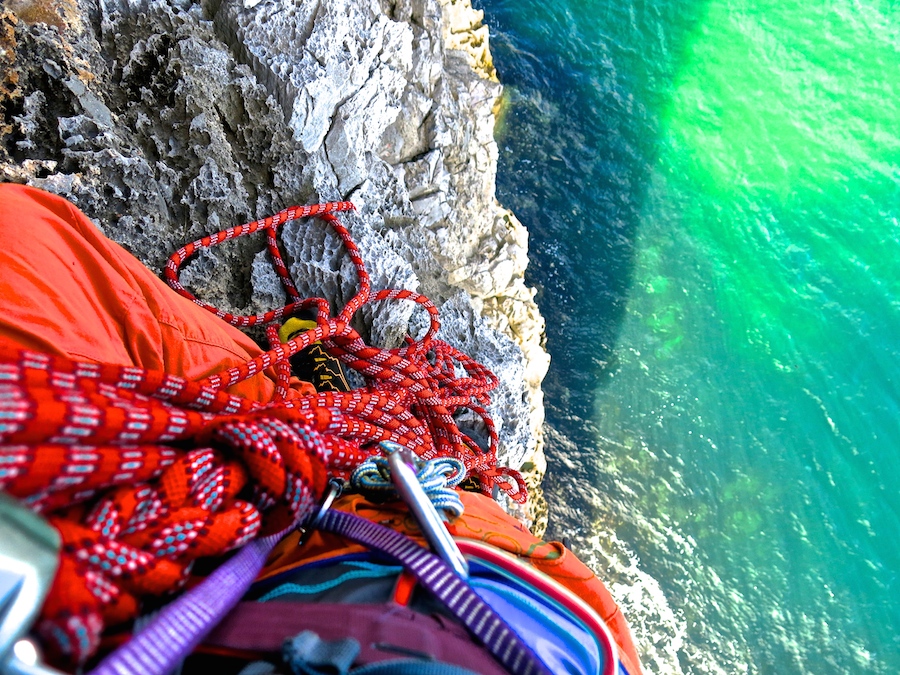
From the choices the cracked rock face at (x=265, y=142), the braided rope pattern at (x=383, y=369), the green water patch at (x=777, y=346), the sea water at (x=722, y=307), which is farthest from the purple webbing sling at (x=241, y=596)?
the green water patch at (x=777, y=346)

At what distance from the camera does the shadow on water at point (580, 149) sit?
8.21ft

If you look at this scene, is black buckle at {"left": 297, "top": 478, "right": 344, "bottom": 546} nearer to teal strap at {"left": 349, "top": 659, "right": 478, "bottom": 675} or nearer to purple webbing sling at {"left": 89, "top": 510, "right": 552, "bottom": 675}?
purple webbing sling at {"left": 89, "top": 510, "right": 552, "bottom": 675}

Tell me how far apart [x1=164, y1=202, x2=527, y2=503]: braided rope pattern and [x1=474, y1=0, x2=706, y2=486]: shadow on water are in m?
0.91

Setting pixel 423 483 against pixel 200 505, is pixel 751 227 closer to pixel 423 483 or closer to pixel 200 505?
pixel 423 483

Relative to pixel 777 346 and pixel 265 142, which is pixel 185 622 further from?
pixel 777 346

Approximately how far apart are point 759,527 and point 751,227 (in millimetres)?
1426

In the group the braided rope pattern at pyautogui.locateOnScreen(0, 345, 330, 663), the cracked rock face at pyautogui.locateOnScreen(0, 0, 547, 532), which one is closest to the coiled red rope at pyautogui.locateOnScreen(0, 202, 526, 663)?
the braided rope pattern at pyautogui.locateOnScreen(0, 345, 330, 663)

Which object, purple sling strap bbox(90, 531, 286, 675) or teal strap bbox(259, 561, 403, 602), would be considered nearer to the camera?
purple sling strap bbox(90, 531, 286, 675)

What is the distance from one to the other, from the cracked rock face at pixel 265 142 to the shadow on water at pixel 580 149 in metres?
0.46

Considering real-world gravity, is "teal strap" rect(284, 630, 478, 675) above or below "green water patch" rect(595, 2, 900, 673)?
above

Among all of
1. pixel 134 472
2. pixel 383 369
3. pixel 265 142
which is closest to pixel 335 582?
pixel 134 472

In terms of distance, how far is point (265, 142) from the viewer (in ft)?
4.93

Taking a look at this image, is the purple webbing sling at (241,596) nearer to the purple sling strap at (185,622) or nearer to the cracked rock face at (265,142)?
the purple sling strap at (185,622)

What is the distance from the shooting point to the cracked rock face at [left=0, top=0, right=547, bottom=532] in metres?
1.21
